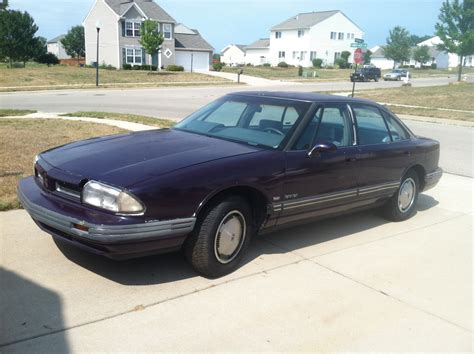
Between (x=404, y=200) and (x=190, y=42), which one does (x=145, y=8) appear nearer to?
(x=190, y=42)

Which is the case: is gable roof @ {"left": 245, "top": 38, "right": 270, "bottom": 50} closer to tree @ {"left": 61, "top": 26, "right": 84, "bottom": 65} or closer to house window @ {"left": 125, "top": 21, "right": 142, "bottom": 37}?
tree @ {"left": 61, "top": 26, "right": 84, "bottom": 65}

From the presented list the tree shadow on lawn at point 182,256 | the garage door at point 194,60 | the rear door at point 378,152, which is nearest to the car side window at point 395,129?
the rear door at point 378,152

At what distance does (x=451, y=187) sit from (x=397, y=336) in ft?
17.5

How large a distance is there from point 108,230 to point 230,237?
111cm

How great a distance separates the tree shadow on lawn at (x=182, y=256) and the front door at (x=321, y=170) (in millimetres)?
419

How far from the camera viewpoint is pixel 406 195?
625 cm

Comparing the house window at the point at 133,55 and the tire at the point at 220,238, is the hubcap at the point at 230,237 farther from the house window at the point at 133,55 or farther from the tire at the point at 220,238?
the house window at the point at 133,55

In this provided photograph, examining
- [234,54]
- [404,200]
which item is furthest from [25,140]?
[234,54]

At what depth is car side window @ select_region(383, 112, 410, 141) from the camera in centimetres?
606

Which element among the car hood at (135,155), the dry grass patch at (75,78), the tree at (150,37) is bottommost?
the car hood at (135,155)

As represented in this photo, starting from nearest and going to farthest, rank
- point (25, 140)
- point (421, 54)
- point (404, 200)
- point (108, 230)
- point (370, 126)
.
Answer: point (108, 230), point (370, 126), point (404, 200), point (25, 140), point (421, 54)

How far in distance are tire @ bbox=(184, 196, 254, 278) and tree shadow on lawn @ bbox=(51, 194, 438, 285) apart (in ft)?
0.76

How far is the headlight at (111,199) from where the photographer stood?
360 cm

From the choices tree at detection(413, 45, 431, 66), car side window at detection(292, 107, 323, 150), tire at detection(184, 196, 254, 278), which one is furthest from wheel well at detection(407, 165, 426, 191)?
tree at detection(413, 45, 431, 66)
